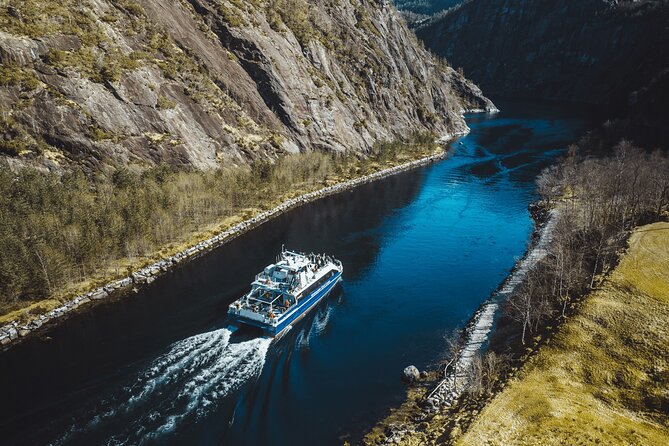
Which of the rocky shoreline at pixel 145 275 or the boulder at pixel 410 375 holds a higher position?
the rocky shoreline at pixel 145 275

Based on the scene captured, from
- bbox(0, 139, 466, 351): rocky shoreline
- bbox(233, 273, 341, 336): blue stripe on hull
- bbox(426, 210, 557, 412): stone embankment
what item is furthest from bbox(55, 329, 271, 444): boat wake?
bbox(426, 210, 557, 412): stone embankment

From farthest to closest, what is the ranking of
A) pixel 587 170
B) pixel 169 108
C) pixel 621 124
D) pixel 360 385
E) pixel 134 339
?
1. pixel 621 124
2. pixel 587 170
3. pixel 169 108
4. pixel 134 339
5. pixel 360 385

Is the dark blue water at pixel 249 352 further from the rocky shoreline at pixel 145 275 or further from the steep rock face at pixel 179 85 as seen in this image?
the steep rock face at pixel 179 85

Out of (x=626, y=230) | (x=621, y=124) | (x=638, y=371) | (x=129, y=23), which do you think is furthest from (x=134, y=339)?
(x=621, y=124)

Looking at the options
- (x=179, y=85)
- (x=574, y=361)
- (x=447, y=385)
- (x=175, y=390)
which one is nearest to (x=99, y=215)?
(x=175, y=390)

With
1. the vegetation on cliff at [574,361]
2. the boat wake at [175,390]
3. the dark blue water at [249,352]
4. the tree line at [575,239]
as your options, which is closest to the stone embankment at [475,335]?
the vegetation on cliff at [574,361]

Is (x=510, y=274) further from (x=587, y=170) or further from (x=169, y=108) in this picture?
(x=169, y=108)

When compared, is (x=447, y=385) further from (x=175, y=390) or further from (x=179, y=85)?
(x=179, y=85)
